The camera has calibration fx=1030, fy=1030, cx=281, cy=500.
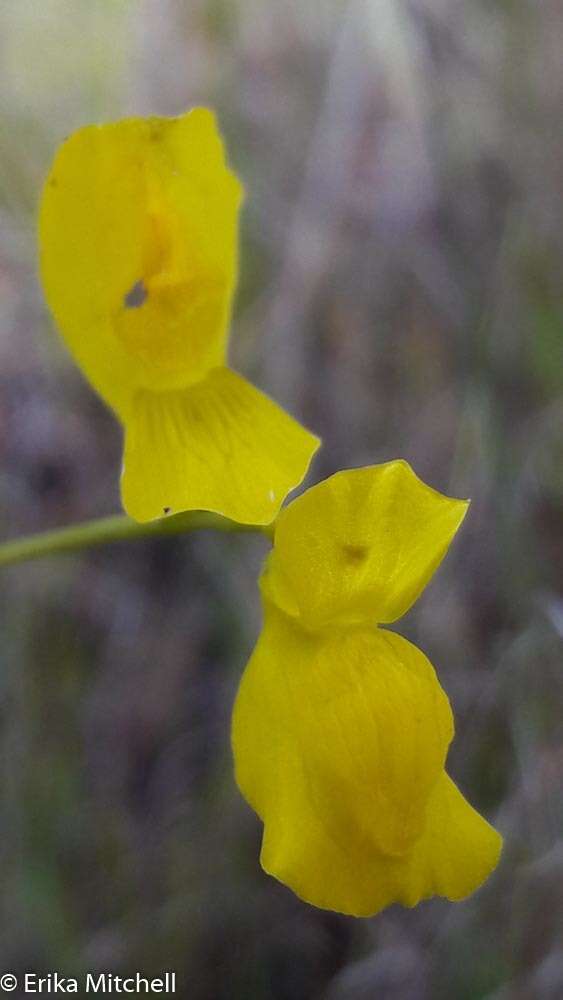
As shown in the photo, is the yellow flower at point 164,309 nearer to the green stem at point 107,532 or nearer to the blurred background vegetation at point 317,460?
the green stem at point 107,532

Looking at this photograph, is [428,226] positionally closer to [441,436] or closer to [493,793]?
[441,436]

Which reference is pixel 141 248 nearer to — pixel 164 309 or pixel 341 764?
pixel 164 309

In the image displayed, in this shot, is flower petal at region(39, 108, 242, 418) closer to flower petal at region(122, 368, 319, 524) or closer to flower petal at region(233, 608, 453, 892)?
flower petal at region(122, 368, 319, 524)

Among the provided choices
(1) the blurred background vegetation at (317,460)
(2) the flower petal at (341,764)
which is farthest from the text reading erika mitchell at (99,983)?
(2) the flower petal at (341,764)

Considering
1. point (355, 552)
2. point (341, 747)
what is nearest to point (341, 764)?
point (341, 747)

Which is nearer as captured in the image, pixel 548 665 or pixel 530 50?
pixel 548 665

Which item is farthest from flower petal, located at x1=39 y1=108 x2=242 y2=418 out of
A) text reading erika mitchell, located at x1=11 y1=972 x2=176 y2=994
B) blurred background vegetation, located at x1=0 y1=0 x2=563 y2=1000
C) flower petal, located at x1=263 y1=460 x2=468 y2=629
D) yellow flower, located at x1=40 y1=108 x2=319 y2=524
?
text reading erika mitchell, located at x1=11 y1=972 x2=176 y2=994

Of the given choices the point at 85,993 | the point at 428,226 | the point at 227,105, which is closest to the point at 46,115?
the point at 227,105
